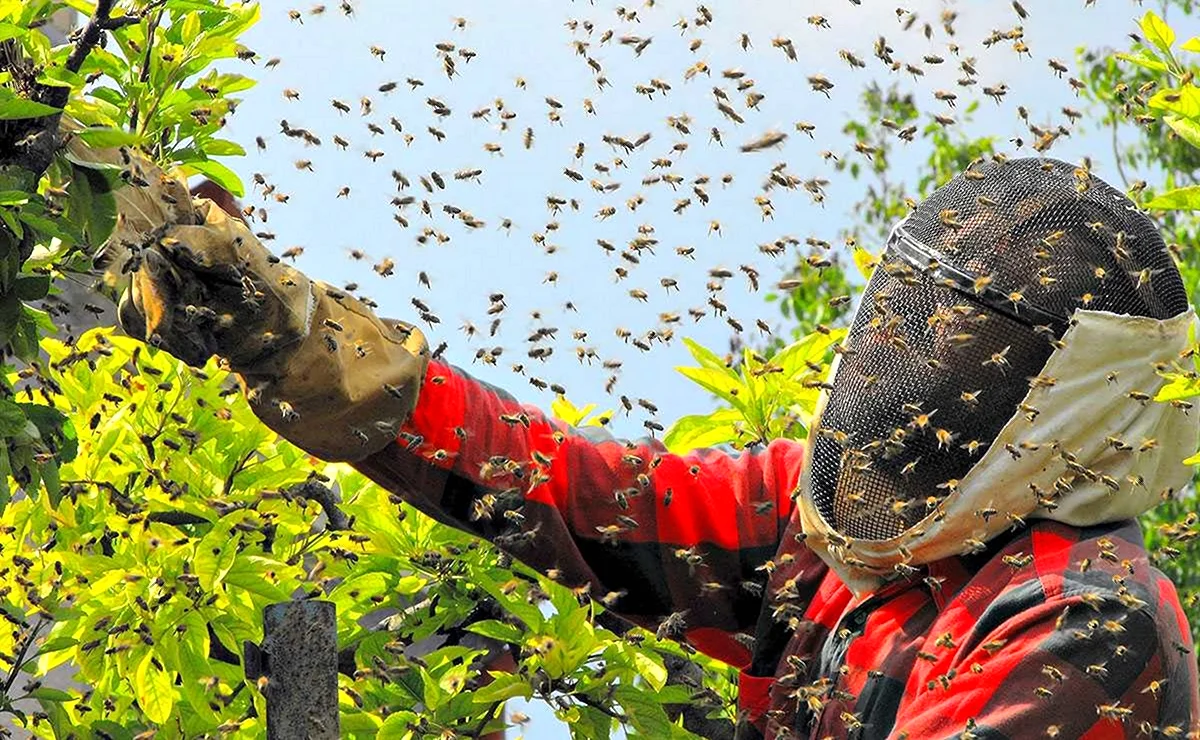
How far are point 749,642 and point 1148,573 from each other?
98 cm

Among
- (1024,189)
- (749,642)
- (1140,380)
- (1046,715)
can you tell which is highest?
(1024,189)

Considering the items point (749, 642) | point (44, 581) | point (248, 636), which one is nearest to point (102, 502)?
point (44, 581)

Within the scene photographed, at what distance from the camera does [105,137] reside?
3.21 meters

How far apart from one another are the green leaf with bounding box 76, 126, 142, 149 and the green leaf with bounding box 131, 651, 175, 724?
4.21 ft

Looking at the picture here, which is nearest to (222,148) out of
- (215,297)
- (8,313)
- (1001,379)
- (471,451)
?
(215,297)

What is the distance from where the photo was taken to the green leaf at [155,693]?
397cm

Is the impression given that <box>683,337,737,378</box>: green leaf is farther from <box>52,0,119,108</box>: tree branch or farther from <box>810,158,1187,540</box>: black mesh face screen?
<box>52,0,119,108</box>: tree branch

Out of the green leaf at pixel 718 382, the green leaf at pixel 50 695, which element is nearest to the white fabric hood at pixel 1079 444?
the green leaf at pixel 718 382

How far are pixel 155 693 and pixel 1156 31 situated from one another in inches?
101

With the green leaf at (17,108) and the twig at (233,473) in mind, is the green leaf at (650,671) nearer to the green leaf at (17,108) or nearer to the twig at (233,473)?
the twig at (233,473)

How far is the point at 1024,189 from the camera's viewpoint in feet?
12.3

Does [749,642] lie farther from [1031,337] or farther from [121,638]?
[121,638]

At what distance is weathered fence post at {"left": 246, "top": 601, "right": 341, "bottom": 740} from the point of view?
323 cm

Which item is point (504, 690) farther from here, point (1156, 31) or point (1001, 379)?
point (1156, 31)
